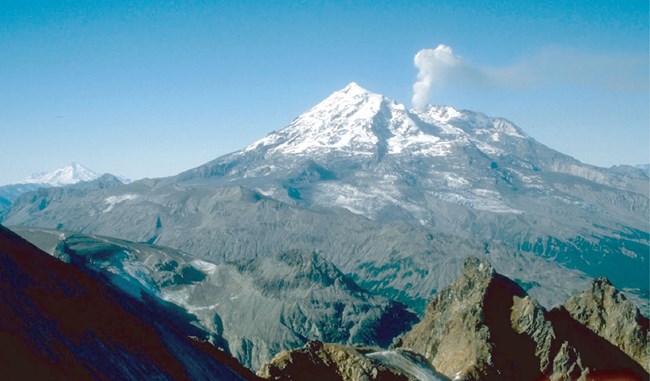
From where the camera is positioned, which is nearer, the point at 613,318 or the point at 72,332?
the point at 72,332

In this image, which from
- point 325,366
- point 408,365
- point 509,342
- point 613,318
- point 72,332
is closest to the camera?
point 72,332

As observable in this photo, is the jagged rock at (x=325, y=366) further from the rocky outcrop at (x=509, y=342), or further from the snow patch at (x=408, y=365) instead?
the rocky outcrop at (x=509, y=342)

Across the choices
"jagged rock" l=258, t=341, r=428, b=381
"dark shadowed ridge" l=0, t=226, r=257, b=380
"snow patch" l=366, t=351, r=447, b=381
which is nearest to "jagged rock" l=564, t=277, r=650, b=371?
"snow patch" l=366, t=351, r=447, b=381

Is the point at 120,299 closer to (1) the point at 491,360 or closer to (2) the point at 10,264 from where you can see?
(2) the point at 10,264

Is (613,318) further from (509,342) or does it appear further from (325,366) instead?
(325,366)

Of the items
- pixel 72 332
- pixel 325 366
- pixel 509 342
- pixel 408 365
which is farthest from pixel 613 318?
pixel 72 332

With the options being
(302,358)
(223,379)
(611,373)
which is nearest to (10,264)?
(223,379)

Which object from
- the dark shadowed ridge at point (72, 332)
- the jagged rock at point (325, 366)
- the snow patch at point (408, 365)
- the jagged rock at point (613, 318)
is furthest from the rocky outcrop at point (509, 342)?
the dark shadowed ridge at point (72, 332)
